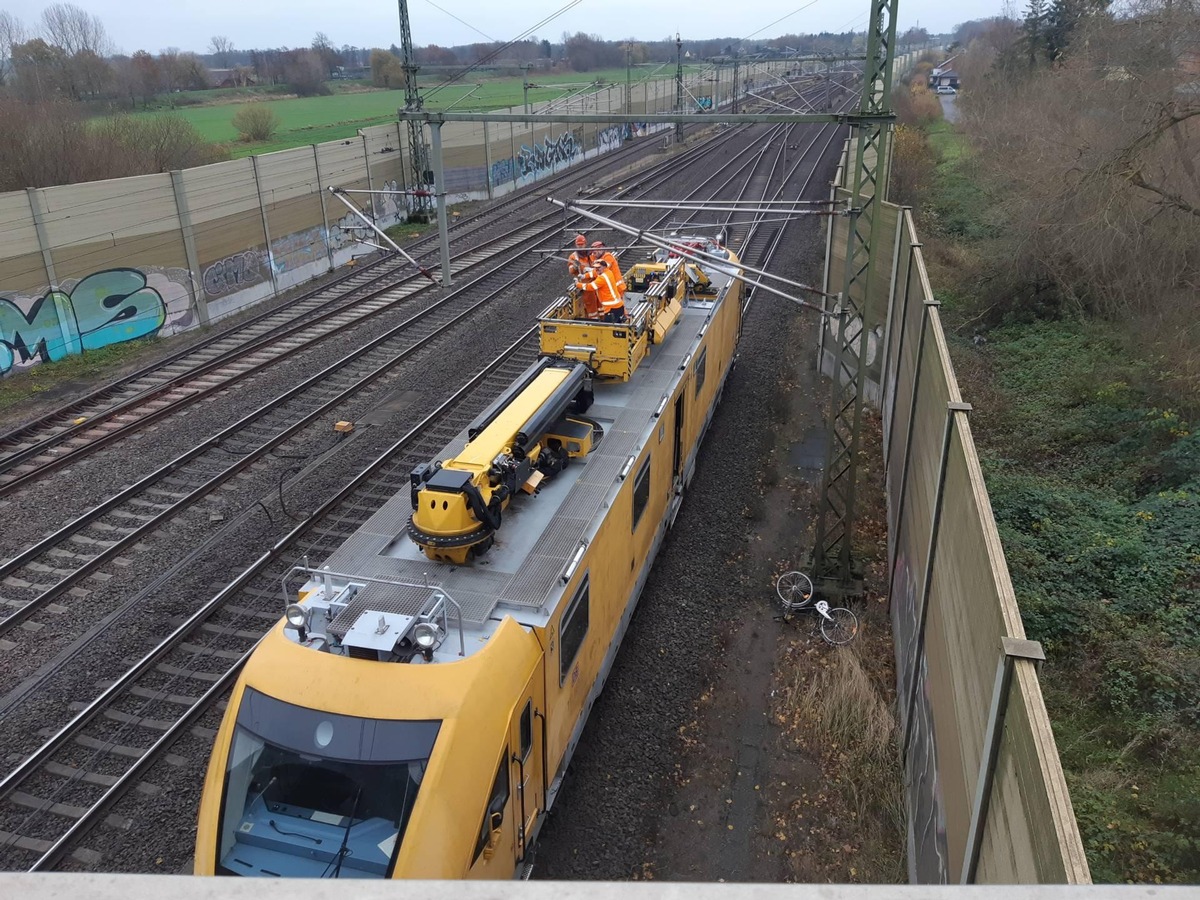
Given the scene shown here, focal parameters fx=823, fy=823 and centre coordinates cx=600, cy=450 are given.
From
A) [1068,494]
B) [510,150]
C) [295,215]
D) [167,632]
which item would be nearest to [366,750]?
[167,632]

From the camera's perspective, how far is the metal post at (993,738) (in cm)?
476

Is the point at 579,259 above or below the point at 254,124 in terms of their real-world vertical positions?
below

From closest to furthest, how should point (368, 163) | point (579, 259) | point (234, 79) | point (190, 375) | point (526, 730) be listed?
point (526, 730)
point (579, 259)
point (190, 375)
point (368, 163)
point (234, 79)

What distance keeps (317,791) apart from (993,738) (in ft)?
15.6

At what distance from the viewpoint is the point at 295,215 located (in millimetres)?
29422

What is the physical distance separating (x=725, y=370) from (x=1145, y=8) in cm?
1374

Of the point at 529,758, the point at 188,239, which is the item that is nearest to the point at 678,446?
the point at 529,758

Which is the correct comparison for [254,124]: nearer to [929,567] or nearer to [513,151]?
[513,151]

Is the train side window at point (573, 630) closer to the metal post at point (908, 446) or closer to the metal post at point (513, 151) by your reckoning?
the metal post at point (908, 446)

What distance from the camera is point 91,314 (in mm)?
21797

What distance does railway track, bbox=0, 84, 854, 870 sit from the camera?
8383 millimetres

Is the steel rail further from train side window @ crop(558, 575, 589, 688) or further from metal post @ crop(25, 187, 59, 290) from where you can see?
train side window @ crop(558, 575, 589, 688)

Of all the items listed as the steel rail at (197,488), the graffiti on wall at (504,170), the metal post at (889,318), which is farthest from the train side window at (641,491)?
the graffiti on wall at (504,170)

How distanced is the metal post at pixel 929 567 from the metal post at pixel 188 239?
2290cm
